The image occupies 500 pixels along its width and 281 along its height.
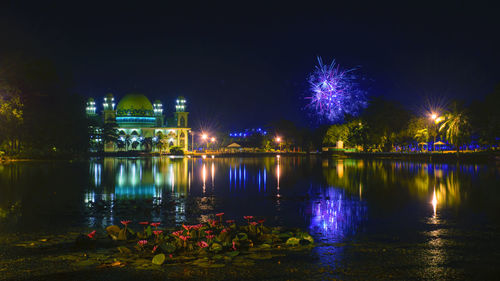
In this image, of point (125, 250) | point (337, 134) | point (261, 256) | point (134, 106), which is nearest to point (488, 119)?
point (337, 134)

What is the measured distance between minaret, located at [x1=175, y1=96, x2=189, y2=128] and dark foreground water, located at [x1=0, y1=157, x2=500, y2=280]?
13168cm

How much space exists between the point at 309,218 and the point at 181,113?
148 metres

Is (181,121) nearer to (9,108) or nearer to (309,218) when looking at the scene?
(9,108)

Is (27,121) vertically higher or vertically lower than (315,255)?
higher

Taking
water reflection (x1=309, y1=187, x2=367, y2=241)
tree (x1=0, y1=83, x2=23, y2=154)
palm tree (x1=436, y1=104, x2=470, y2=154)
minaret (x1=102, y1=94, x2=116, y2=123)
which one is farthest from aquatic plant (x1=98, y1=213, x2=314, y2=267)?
minaret (x1=102, y1=94, x2=116, y2=123)

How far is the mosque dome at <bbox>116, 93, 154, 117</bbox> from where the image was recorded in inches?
5989

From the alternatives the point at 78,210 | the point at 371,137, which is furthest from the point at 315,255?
the point at 371,137

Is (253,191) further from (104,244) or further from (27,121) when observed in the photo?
(27,121)

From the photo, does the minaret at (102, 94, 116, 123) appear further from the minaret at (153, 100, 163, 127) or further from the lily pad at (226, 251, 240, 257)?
the lily pad at (226, 251, 240, 257)

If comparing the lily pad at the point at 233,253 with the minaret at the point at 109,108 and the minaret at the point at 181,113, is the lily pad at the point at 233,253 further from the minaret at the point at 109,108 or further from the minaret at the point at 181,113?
the minaret at the point at 109,108

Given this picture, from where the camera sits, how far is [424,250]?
11078 millimetres

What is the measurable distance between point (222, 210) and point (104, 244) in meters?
6.13

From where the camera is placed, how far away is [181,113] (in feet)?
527

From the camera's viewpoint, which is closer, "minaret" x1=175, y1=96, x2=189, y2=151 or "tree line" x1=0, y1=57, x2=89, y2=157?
"tree line" x1=0, y1=57, x2=89, y2=157
